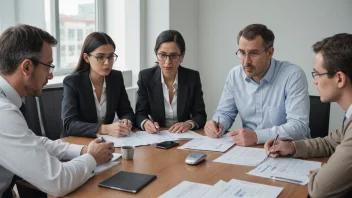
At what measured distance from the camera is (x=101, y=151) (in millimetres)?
1642

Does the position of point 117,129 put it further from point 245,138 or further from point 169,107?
point 245,138

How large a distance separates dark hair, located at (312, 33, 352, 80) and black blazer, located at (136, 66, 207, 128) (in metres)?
1.22

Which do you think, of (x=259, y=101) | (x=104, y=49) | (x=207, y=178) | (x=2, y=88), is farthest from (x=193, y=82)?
(x=2, y=88)

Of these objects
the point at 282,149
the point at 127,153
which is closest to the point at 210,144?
the point at 282,149

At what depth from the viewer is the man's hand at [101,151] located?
5.30ft

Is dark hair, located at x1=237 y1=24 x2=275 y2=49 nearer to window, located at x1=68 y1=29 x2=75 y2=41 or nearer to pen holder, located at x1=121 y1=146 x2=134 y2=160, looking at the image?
pen holder, located at x1=121 y1=146 x2=134 y2=160

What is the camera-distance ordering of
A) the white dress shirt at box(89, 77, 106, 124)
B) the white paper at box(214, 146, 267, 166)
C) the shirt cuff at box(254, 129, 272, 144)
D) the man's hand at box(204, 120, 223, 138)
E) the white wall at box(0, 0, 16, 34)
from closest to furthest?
the white paper at box(214, 146, 267, 166)
the shirt cuff at box(254, 129, 272, 144)
the man's hand at box(204, 120, 223, 138)
the white dress shirt at box(89, 77, 106, 124)
the white wall at box(0, 0, 16, 34)

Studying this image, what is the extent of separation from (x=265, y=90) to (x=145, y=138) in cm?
89

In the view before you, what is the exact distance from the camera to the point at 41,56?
1485 millimetres

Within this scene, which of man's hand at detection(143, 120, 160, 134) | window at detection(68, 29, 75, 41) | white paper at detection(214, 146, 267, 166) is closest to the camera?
white paper at detection(214, 146, 267, 166)

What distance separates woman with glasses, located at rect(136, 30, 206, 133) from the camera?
2613 mm

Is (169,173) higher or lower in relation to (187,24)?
lower

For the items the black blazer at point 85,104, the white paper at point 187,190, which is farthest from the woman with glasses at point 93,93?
the white paper at point 187,190

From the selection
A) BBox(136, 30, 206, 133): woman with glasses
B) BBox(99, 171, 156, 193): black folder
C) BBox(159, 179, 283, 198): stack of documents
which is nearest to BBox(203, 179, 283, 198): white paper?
BBox(159, 179, 283, 198): stack of documents
